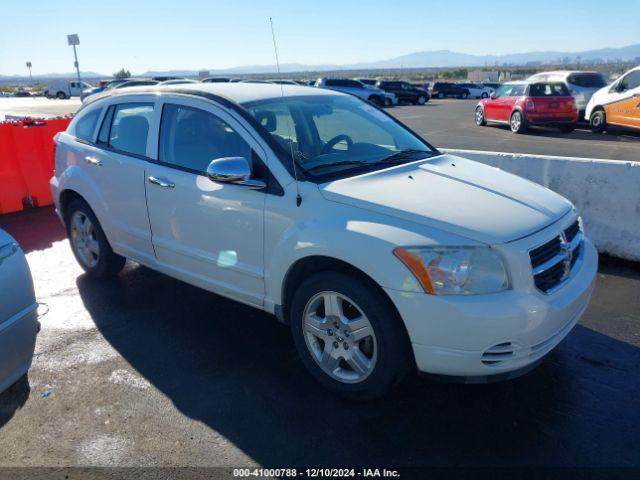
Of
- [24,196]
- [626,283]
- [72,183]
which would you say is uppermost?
[72,183]

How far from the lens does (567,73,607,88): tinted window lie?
720 inches

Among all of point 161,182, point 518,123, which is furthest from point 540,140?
point 161,182

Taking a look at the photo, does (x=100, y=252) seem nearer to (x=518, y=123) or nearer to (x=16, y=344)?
(x=16, y=344)

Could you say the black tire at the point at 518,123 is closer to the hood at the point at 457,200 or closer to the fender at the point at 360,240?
the hood at the point at 457,200

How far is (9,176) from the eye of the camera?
7.42 metres

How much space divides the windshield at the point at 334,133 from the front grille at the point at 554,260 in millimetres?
1231

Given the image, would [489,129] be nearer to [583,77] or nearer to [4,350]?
[583,77]

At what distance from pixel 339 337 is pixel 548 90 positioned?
52.7 ft

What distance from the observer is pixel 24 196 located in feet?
25.3

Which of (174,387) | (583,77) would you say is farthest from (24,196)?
(583,77)

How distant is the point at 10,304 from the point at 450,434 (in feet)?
7.81

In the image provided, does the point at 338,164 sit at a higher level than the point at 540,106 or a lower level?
higher

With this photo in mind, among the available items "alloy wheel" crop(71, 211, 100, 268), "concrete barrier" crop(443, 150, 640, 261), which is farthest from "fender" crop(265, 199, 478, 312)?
"concrete barrier" crop(443, 150, 640, 261)

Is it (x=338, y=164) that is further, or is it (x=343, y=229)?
(x=338, y=164)
